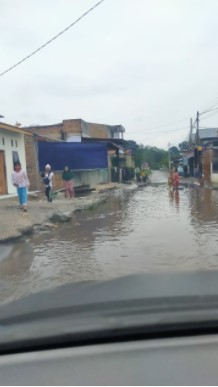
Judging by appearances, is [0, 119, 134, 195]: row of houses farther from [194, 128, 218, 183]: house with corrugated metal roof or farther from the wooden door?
[194, 128, 218, 183]: house with corrugated metal roof

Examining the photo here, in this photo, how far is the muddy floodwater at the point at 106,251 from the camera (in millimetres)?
6141

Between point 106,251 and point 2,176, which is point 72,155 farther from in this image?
point 106,251

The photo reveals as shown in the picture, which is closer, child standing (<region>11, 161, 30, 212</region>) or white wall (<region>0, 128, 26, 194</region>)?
child standing (<region>11, 161, 30, 212</region>)

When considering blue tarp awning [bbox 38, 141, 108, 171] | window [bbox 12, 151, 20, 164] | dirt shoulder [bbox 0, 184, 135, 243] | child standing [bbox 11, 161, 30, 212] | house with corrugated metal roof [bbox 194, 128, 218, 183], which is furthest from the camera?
house with corrugated metal roof [bbox 194, 128, 218, 183]

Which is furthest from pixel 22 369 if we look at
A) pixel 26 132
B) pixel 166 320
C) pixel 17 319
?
pixel 26 132

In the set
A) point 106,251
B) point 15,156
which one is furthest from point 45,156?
point 106,251

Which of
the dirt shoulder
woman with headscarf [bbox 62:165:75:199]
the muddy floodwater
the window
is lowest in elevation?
the muddy floodwater

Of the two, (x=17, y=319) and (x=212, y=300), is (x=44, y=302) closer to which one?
(x=17, y=319)

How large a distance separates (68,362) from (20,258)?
19.8 feet

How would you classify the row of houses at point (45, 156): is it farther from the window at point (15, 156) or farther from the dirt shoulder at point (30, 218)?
the dirt shoulder at point (30, 218)

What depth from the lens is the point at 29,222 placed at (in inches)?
420

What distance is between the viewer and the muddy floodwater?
6141mm

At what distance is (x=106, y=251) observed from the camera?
7.82 meters

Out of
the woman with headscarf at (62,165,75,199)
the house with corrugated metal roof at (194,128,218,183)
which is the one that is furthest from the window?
the house with corrugated metal roof at (194,128,218,183)
